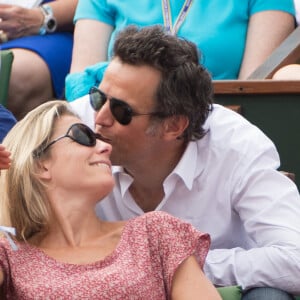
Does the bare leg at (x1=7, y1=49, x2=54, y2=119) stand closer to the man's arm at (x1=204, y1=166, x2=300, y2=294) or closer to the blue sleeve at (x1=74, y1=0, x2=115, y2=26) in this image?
the blue sleeve at (x1=74, y1=0, x2=115, y2=26)

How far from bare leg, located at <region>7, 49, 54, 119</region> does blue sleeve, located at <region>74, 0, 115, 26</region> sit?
1.02ft

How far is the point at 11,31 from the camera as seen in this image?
4.83 metres

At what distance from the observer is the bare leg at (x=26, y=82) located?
4.68m

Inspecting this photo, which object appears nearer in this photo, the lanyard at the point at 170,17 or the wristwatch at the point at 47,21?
the lanyard at the point at 170,17

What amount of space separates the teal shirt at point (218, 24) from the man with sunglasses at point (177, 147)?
A: 3.24 feet

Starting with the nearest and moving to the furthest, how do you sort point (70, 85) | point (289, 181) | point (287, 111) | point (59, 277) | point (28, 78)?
point (59, 277)
point (289, 181)
point (287, 111)
point (70, 85)
point (28, 78)

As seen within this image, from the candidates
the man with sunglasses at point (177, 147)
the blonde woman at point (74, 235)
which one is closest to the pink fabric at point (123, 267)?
the blonde woman at point (74, 235)

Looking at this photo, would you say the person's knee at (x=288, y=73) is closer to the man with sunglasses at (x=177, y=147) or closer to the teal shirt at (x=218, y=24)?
the teal shirt at (x=218, y=24)

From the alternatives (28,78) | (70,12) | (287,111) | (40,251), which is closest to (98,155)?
(40,251)

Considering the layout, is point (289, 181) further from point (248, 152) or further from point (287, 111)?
point (287, 111)

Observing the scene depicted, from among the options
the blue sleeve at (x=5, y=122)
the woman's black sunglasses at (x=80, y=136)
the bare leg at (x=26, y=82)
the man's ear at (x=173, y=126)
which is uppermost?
the woman's black sunglasses at (x=80, y=136)

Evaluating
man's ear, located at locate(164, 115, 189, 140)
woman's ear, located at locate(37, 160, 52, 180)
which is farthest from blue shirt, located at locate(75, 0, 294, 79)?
woman's ear, located at locate(37, 160, 52, 180)

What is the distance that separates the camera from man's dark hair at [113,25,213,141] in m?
3.25

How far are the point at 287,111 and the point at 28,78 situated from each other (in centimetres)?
134
